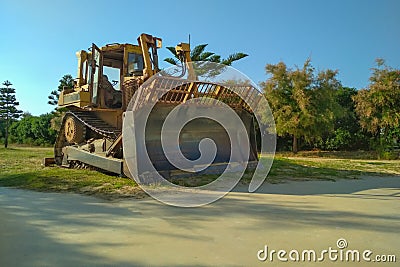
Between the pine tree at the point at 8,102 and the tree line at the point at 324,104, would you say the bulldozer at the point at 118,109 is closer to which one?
the tree line at the point at 324,104

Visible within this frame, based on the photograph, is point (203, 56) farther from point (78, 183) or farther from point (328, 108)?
point (78, 183)

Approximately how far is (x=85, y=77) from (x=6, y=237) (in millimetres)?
6467

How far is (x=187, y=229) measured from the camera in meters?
3.40

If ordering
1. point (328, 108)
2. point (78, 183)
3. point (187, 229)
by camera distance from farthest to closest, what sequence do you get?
point (328, 108) < point (78, 183) < point (187, 229)

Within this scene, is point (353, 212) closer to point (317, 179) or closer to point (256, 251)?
point (256, 251)

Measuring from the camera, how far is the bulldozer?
651 centimetres

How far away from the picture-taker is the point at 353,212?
413 cm

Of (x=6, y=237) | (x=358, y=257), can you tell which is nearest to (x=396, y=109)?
(x=358, y=257)

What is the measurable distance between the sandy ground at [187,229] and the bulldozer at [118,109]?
1.90 meters

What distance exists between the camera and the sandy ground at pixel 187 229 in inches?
104

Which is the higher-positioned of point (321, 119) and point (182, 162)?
point (321, 119)

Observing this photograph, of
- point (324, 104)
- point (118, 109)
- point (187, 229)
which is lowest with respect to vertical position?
point (187, 229)

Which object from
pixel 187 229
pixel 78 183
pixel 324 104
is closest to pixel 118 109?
pixel 78 183

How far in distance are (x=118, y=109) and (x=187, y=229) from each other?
558cm
